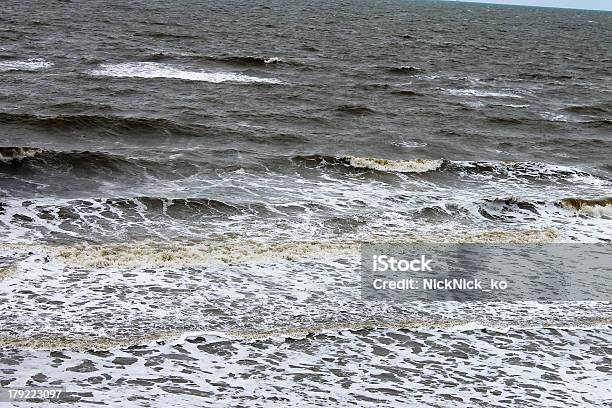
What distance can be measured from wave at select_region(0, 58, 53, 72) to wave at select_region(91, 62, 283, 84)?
89.4 inches

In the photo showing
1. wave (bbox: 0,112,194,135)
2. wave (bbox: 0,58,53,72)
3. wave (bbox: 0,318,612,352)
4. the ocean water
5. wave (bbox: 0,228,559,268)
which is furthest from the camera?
wave (bbox: 0,58,53,72)

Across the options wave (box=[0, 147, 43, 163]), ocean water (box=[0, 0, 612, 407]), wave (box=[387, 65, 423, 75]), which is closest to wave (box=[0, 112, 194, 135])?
ocean water (box=[0, 0, 612, 407])

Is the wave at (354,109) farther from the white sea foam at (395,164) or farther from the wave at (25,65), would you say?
the wave at (25,65)

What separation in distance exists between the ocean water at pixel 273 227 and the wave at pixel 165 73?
0.23 m

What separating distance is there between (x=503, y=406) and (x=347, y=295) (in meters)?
3.22


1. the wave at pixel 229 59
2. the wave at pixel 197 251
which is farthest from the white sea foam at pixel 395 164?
the wave at pixel 229 59

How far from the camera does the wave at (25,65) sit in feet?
93.1

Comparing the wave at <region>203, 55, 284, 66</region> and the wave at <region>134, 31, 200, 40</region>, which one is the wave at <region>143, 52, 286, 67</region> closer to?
the wave at <region>203, 55, 284, 66</region>

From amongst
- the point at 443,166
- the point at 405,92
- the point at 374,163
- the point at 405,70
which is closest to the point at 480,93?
the point at 405,92

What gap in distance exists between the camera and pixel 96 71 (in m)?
29.8

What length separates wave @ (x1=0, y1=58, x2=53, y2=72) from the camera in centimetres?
2837

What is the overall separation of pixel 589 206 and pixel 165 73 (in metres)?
20.6

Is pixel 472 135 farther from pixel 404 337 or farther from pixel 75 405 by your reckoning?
pixel 75 405

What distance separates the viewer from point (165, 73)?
3083 centimetres
